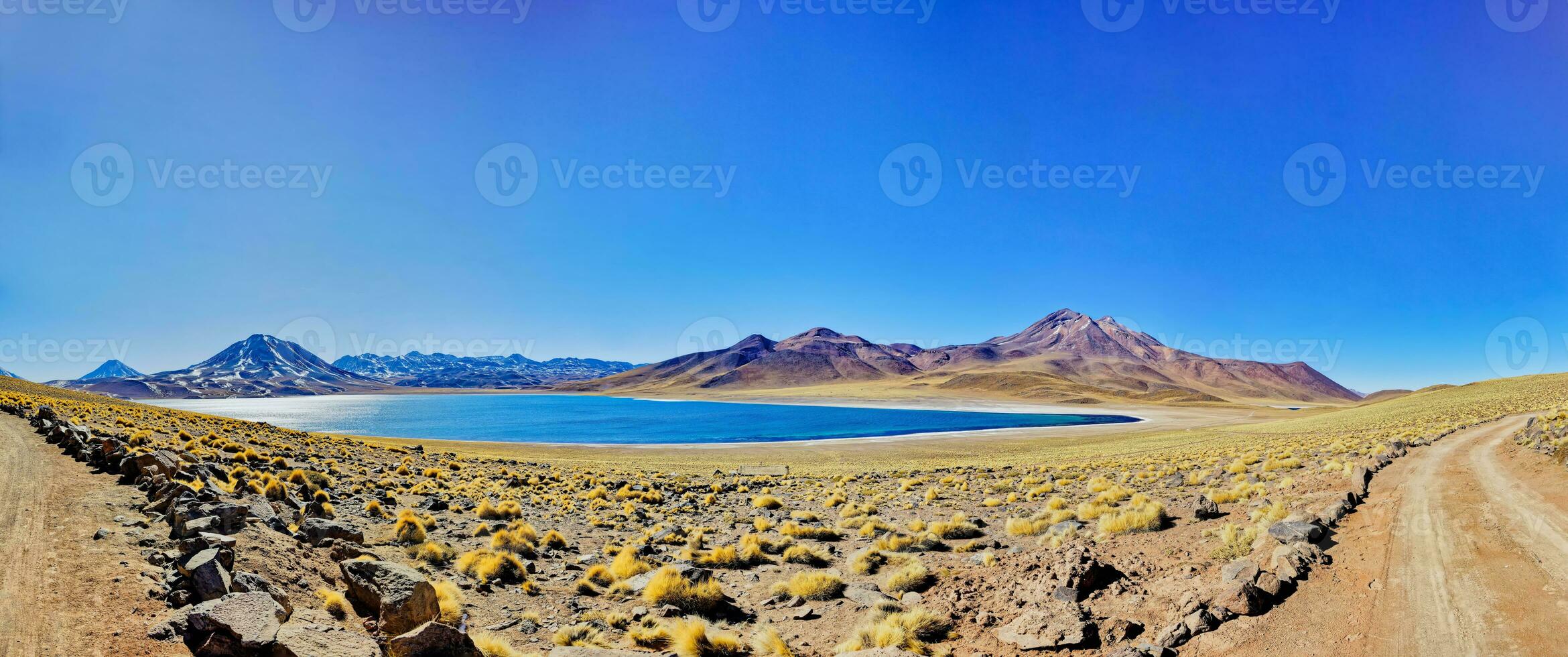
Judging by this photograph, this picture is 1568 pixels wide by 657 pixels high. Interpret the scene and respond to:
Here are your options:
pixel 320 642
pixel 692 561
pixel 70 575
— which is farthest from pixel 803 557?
pixel 70 575

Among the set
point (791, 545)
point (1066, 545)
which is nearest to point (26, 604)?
point (791, 545)

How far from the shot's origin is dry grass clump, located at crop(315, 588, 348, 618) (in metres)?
7.50

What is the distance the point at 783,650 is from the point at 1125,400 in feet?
593

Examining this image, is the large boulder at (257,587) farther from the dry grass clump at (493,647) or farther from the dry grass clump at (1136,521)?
the dry grass clump at (1136,521)

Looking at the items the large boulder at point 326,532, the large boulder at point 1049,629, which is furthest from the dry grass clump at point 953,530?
the large boulder at point 326,532

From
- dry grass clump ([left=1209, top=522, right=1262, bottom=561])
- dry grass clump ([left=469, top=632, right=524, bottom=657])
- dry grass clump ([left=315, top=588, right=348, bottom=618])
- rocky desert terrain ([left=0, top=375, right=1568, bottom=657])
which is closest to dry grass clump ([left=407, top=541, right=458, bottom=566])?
rocky desert terrain ([left=0, top=375, right=1568, bottom=657])

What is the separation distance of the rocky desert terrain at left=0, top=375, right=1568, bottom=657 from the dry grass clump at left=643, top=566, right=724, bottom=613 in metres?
0.03

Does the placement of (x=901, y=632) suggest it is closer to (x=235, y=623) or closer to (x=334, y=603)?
(x=235, y=623)

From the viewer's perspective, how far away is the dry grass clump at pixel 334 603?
7504mm

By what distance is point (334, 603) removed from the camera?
7.59 metres

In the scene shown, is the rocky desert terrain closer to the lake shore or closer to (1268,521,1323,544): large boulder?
(1268,521,1323,544): large boulder

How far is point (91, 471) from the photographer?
12742mm

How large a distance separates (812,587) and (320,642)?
6844mm

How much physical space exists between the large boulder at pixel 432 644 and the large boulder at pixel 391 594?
4.69ft
